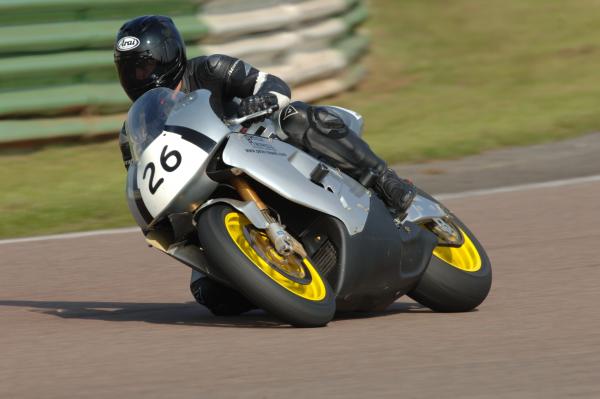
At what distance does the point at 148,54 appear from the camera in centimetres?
553

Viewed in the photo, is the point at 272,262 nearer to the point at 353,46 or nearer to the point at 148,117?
the point at 148,117

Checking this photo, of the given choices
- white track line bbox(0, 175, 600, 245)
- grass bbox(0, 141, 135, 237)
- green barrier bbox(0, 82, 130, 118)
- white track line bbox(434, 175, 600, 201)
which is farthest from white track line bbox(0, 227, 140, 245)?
green barrier bbox(0, 82, 130, 118)

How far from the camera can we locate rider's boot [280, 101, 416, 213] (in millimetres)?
5621

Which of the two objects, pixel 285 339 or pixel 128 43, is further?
pixel 128 43

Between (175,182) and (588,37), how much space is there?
12879mm

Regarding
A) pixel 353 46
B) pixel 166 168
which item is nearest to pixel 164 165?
pixel 166 168

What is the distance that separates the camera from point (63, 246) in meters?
8.39

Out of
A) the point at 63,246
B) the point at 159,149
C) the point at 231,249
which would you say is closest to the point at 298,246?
the point at 231,249

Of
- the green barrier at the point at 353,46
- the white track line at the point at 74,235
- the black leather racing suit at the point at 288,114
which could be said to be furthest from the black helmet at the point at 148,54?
the green barrier at the point at 353,46

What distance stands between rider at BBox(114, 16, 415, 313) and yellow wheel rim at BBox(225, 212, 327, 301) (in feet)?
1.84

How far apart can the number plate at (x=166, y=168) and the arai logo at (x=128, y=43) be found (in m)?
0.50

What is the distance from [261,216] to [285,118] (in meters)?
0.63

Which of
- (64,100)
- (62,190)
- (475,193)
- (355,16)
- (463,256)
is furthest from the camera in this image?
(355,16)

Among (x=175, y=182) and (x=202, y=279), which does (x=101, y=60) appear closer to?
(x=202, y=279)
